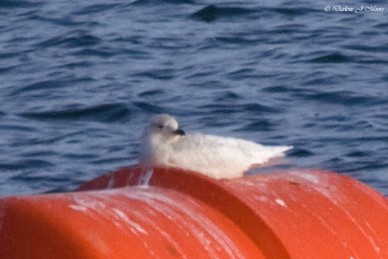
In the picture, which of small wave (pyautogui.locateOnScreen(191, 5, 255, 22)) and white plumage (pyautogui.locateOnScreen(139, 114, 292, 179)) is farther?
small wave (pyautogui.locateOnScreen(191, 5, 255, 22))

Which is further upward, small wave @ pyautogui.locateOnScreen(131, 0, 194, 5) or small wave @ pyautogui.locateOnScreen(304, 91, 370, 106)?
small wave @ pyautogui.locateOnScreen(131, 0, 194, 5)

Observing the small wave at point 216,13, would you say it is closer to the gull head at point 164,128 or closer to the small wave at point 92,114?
the small wave at point 92,114

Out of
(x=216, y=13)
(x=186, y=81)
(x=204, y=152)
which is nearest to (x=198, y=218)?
(x=204, y=152)

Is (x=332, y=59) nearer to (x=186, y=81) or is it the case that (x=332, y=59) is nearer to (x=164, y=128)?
(x=186, y=81)

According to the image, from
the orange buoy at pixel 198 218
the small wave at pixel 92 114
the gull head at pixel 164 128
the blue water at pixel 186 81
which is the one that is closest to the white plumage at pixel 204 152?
the gull head at pixel 164 128

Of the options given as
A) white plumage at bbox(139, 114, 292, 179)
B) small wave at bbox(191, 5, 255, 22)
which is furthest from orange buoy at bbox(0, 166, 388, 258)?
small wave at bbox(191, 5, 255, 22)

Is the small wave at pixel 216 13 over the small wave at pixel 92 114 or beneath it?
over

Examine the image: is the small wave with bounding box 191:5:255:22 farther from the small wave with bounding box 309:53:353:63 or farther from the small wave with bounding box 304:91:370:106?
the small wave with bounding box 304:91:370:106
